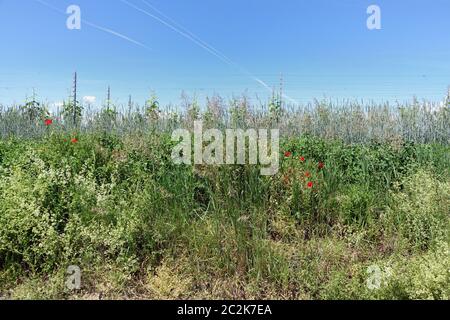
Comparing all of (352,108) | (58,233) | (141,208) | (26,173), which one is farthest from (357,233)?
(352,108)

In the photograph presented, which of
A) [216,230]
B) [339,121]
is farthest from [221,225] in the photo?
[339,121]

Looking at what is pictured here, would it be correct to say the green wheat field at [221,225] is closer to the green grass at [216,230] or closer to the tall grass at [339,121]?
the green grass at [216,230]

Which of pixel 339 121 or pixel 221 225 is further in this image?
pixel 339 121

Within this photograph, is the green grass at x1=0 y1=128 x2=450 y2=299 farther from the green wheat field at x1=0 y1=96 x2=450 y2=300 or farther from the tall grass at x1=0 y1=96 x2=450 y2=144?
the tall grass at x1=0 y1=96 x2=450 y2=144

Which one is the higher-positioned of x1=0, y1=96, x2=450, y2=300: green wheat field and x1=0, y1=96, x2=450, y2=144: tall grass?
x1=0, y1=96, x2=450, y2=144: tall grass

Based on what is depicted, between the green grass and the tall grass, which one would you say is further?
the tall grass

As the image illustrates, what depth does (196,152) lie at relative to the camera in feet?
12.3

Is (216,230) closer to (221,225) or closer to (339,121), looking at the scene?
(221,225)

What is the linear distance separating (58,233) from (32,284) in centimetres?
51

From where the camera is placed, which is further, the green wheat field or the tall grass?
the tall grass

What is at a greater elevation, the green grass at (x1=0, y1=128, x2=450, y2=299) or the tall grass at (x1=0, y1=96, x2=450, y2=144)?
the tall grass at (x1=0, y1=96, x2=450, y2=144)

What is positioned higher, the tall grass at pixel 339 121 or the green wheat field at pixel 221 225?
the tall grass at pixel 339 121

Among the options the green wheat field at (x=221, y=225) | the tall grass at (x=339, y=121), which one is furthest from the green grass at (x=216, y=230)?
the tall grass at (x=339, y=121)

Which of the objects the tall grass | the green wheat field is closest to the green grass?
the green wheat field
